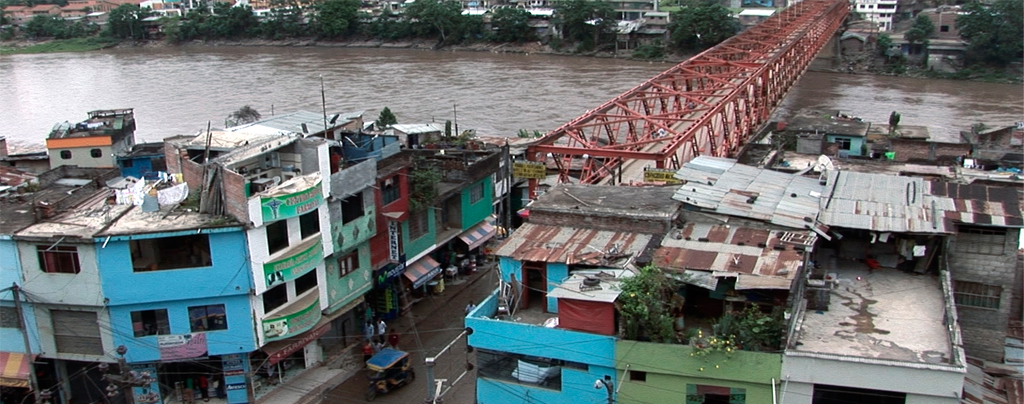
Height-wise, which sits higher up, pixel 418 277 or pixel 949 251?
pixel 949 251

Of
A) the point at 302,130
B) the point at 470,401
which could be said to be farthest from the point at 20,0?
the point at 470,401

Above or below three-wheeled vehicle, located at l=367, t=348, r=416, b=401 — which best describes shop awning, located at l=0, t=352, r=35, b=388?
above

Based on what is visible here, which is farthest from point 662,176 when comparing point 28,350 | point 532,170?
point 28,350

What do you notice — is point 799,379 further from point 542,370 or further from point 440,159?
point 440,159

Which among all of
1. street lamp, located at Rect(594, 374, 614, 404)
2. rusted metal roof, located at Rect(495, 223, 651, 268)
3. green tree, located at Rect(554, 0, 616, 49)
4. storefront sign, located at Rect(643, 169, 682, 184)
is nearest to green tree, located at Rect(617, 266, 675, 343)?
street lamp, located at Rect(594, 374, 614, 404)

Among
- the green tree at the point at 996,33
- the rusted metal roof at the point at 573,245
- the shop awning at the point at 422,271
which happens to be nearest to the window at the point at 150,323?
the shop awning at the point at 422,271

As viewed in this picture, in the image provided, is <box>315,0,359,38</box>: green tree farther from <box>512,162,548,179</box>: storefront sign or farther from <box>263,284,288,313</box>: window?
<box>263,284,288,313</box>: window
